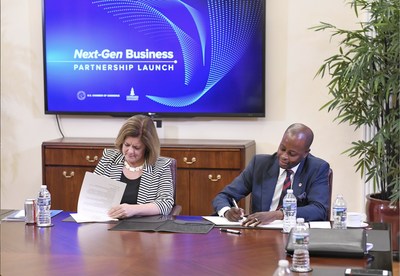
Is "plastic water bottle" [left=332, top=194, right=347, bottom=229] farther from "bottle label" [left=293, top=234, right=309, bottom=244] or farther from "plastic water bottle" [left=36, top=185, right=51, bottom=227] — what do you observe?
"plastic water bottle" [left=36, top=185, right=51, bottom=227]

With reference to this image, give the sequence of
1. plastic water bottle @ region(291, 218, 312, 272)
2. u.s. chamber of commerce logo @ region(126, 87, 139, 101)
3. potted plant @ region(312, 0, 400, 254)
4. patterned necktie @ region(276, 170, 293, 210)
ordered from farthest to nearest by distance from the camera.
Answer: u.s. chamber of commerce logo @ region(126, 87, 139, 101)
potted plant @ region(312, 0, 400, 254)
patterned necktie @ region(276, 170, 293, 210)
plastic water bottle @ region(291, 218, 312, 272)

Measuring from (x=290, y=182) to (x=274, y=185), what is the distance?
0.09 m

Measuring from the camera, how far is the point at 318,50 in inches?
198

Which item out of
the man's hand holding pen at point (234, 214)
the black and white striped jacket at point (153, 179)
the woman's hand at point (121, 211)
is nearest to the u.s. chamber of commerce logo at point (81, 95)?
the black and white striped jacket at point (153, 179)

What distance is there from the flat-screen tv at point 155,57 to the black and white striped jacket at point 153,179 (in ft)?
5.41

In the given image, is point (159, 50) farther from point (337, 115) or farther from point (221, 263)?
point (221, 263)

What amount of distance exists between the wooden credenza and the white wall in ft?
0.84

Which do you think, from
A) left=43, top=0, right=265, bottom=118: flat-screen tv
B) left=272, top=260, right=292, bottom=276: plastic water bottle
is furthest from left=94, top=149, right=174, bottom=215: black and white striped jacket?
left=43, top=0, right=265, bottom=118: flat-screen tv

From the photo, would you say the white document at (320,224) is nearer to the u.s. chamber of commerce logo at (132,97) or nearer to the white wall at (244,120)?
the white wall at (244,120)

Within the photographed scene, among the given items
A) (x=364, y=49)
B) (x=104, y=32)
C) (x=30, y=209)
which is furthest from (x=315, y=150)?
(x=30, y=209)

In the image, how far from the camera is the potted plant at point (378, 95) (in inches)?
165

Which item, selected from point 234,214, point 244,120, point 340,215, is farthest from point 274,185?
point 244,120

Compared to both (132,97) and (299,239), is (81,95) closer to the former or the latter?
(132,97)

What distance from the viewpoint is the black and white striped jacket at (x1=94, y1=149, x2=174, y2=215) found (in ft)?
11.3
